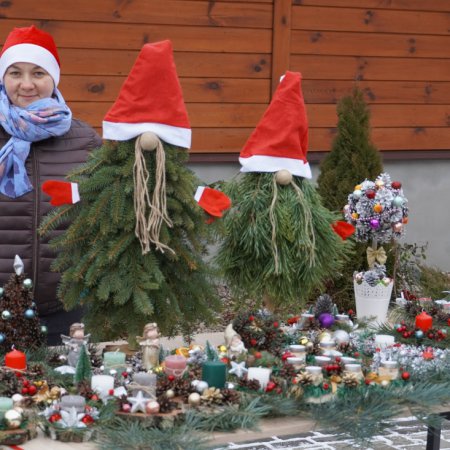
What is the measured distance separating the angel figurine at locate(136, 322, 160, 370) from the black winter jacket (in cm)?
56

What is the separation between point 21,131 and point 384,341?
1321 mm

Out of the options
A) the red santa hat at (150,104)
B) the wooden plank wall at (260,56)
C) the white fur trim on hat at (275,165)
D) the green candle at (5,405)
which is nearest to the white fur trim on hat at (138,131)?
the red santa hat at (150,104)

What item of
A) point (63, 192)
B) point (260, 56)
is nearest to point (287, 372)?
point (63, 192)

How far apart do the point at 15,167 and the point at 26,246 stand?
0.84 ft

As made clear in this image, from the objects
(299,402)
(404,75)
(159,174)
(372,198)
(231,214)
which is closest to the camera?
(299,402)

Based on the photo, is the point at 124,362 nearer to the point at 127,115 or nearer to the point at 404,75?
the point at 127,115

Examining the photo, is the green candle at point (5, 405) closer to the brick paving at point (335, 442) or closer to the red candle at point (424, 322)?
the red candle at point (424, 322)

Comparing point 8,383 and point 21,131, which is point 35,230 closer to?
point 21,131

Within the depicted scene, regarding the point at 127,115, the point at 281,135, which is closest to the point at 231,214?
the point at 281,135

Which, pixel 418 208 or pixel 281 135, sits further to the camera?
pixel 418 208

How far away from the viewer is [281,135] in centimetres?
312

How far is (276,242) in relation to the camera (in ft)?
10.0

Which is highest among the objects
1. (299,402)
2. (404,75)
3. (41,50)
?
(404,75)

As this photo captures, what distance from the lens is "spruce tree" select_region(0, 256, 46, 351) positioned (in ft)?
9.04
